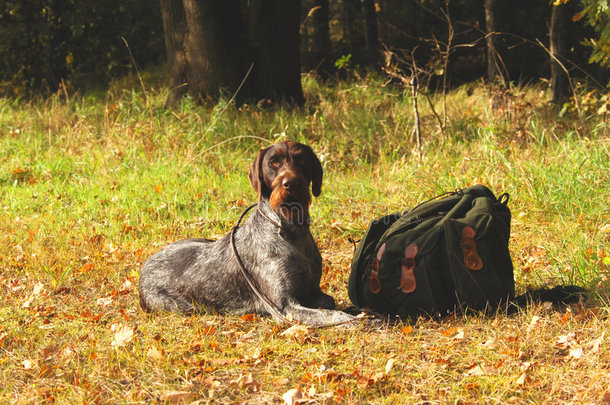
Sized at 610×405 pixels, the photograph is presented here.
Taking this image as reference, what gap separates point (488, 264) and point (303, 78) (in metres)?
10.1

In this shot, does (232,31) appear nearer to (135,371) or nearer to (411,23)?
(135,371)

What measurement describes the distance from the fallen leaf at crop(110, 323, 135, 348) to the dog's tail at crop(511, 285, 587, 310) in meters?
2.64

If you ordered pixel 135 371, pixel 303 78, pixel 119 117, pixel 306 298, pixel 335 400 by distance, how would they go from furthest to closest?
1. pixel 303 78
2. pixel 119 117
3. pixel 306 298
4. pixel 135 371
5. pixel 335 400

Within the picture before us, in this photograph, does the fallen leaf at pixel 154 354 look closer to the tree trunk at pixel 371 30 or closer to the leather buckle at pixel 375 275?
the leather buckle at pixel 375 275

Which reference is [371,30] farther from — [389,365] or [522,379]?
[522,379]

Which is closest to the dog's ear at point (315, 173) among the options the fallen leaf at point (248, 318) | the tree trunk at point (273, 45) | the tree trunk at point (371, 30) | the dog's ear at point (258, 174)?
the dog's ear at point (258, 174)

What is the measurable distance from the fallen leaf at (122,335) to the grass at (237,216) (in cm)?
3

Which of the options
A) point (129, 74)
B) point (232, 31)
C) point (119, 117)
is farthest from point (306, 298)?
point (129, 74)

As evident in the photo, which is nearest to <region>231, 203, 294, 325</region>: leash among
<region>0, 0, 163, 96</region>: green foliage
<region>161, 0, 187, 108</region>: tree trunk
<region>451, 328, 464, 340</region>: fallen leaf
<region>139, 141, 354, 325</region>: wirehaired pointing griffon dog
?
<region>139, 141, 354, 325</region>: wirehaired pointing griffon dog

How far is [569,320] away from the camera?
3.77 metres

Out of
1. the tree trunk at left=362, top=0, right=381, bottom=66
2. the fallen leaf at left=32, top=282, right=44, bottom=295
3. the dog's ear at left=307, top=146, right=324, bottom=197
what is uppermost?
the tree trunk at left=362, top=0, right=381, bottom=66

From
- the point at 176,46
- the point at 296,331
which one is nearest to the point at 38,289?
the point at 296,331

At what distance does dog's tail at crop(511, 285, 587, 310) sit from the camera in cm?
405

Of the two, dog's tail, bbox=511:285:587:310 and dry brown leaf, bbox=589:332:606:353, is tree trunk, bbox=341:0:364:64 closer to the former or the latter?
dog's tail, bbox=511:285:587:310
